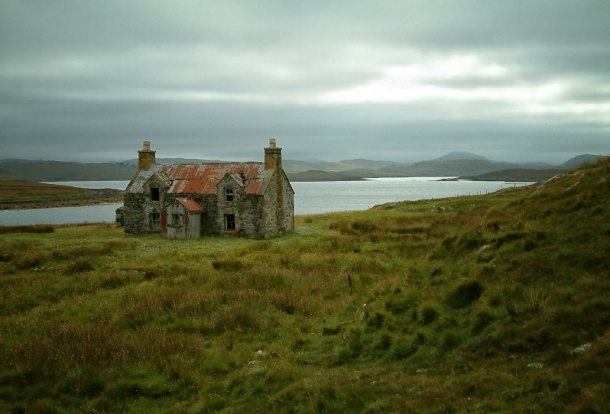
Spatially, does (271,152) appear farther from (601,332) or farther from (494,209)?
(601,332)

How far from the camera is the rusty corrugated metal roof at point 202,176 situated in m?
43.7

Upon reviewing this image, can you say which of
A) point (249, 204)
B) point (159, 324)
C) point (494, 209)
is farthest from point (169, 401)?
point (249, 204)

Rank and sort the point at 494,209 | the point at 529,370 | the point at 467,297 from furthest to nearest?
the point at 494,209 → the point at 467,297 → the point at 529,370

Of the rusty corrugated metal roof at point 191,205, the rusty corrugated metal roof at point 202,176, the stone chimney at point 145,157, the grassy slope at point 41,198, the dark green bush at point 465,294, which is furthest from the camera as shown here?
the grassy slope at point 41,198

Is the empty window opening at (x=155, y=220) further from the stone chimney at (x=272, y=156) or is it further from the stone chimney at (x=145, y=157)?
the stone chimney at (x=272, y=156)

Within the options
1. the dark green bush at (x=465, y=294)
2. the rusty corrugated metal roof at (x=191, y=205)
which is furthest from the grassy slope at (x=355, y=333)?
the rusty corrugated metal roof at (x=191, y=205)

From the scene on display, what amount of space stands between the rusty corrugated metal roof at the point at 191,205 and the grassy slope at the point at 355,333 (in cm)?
2004

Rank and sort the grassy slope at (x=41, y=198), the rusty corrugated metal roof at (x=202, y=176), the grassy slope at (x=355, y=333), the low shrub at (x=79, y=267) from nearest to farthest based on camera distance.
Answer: the grassy slope at (x=355, y=333) < the low shrub at (x=79, y=267) < the rusty corrugated metal roof at (x=202, y=176) < the grassy slope at (x=41, y=198)

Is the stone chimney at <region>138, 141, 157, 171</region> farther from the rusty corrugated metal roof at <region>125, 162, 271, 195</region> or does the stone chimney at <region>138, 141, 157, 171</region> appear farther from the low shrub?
the low shrub

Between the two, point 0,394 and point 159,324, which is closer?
point 0,394

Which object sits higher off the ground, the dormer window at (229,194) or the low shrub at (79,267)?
the dormer window at (229,194)

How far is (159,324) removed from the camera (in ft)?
53.8

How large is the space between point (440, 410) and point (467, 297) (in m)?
5.13

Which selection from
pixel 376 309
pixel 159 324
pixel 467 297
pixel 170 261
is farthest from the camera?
pixel 170 261
